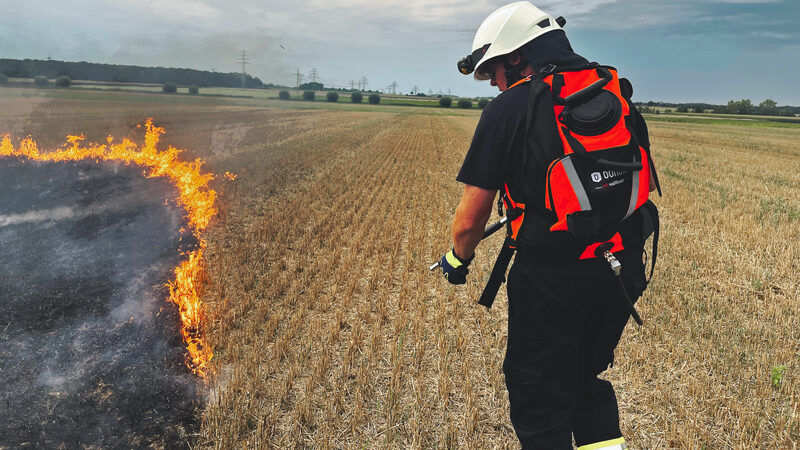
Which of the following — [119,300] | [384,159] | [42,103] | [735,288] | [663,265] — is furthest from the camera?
[42,103]

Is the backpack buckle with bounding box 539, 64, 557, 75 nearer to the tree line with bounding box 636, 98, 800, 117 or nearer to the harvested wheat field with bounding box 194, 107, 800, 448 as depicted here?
the harvested wheat field with bounding box 194, 107, 800, 448

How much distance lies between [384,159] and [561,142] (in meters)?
16.6

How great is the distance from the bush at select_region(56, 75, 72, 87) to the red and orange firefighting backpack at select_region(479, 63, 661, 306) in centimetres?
5590

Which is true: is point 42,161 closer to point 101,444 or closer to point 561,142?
point 101,444

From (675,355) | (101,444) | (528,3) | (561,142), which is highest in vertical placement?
(528,3)

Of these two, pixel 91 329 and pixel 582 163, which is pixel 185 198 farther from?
pixel 582 163

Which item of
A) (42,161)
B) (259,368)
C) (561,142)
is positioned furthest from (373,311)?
(42,161)

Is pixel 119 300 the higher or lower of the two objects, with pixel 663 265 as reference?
lower

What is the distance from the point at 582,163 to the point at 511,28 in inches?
32.7

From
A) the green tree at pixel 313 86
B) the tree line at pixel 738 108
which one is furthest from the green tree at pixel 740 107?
the green tree at pixel 313 86

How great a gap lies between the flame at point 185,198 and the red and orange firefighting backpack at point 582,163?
3512 millimetres

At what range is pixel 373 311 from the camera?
5441 millimetres

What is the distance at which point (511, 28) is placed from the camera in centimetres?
213

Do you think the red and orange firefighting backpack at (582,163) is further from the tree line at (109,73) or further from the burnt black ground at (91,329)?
the tree line at (109,73)
